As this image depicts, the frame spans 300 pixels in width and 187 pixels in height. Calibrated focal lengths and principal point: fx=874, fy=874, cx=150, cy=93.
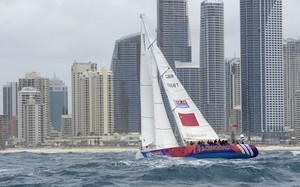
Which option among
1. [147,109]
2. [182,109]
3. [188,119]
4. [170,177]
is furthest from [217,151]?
[170,177]

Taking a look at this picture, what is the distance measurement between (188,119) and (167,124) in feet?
9.62

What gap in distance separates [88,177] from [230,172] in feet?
32.8

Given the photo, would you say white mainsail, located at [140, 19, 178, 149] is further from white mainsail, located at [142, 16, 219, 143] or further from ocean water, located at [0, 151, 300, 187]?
ocean water, located at [0, 151, 300, 187]

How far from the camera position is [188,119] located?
8281 centimetres

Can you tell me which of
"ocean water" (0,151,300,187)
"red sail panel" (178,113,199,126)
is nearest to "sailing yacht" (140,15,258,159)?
"red sail panel" (178,113,199,126)

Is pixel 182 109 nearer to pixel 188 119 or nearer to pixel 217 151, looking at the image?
pixel 188 119

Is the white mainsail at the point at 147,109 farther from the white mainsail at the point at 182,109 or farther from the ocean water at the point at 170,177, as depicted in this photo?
the ocean water at the point at 170,177

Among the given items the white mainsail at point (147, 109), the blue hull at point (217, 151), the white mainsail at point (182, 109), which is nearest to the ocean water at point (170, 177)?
the blue hull at point (217, 151)

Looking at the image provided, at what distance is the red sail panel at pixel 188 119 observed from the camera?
82.6 metres

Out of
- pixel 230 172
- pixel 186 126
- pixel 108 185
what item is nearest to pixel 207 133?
pixel 186 126

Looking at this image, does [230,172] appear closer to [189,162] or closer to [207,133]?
[189,162]

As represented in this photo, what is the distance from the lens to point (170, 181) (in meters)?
57.3

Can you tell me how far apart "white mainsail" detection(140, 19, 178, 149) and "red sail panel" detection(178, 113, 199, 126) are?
2.41m

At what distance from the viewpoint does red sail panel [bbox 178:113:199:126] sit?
8262 centimetres
